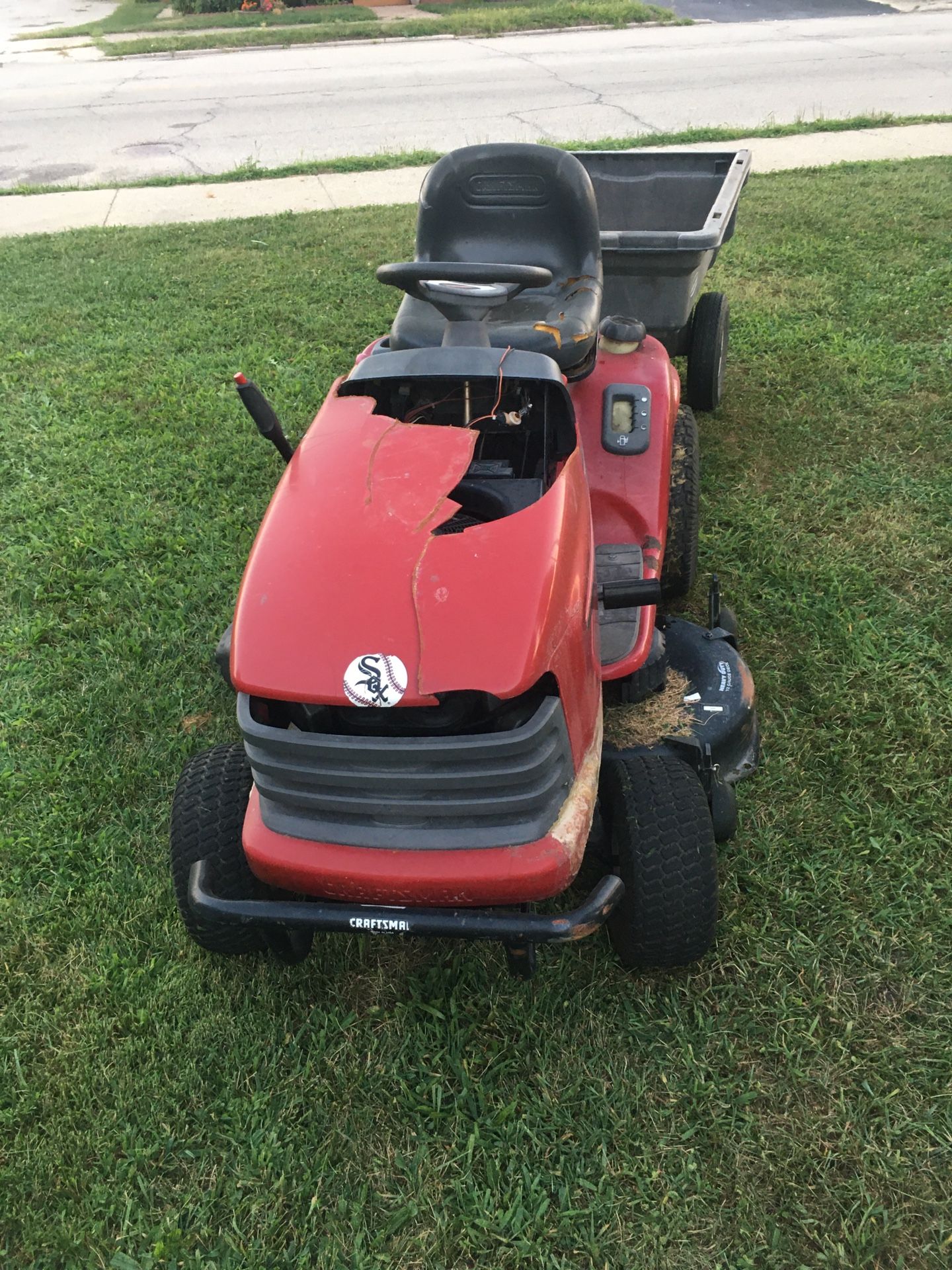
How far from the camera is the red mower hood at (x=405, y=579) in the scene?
1.80 meters

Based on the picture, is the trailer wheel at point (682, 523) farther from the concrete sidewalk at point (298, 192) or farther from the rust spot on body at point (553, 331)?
the concrete sidewalk at point (298, 192)

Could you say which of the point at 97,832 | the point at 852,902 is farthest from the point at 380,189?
the point at 852,902

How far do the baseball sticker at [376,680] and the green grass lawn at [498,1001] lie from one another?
0.85 m

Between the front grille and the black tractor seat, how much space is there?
1765 millimetres

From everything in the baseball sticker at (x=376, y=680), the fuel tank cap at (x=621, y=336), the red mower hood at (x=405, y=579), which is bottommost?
the fuel tank cap at (x=621, y=336)

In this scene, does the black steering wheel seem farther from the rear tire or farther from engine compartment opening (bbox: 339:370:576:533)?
the rear tire

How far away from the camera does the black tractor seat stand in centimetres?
331

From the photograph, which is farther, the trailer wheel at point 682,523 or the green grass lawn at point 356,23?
the green grass lawn at point 356,23

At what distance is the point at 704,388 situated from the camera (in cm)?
436

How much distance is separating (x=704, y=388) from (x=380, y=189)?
180 inches

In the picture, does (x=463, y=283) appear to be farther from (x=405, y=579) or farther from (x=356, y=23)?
(x=356, y=23)

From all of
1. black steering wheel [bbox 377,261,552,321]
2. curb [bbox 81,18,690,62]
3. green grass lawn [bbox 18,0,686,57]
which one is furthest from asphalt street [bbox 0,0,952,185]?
black steering wheel [bbox 377,261,552,321]

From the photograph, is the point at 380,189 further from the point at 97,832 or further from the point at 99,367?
the point at 97,832

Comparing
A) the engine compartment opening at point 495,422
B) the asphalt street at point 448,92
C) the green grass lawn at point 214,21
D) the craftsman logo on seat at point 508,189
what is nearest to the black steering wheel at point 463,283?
the engine compartment opening at point 495,422
